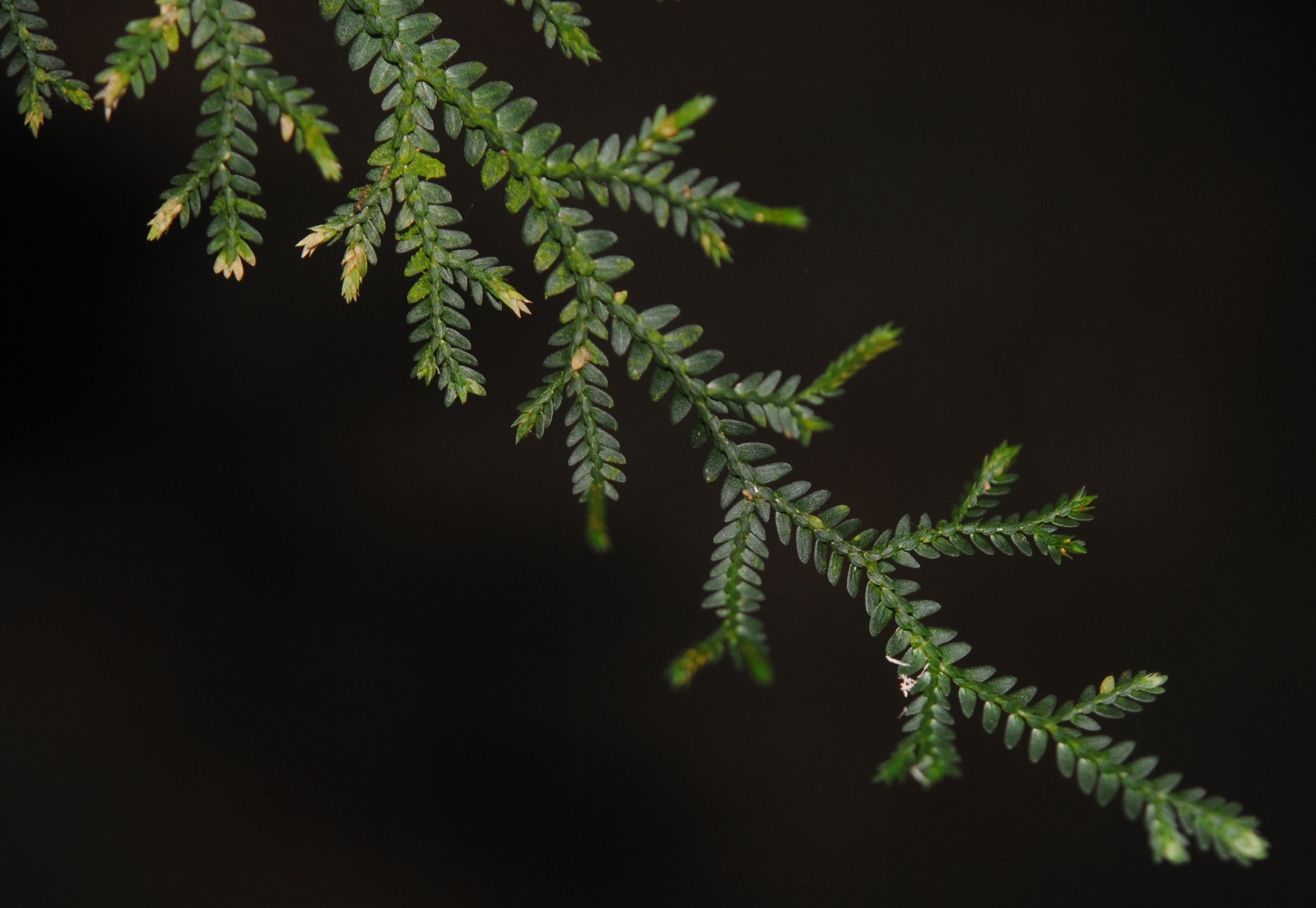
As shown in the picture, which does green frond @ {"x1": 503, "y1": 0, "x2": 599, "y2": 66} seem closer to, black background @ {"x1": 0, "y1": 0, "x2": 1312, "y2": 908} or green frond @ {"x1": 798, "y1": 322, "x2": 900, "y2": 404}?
green frond @ {"x1": 798, "y1": 322, "x2": 900, "y2": 404}

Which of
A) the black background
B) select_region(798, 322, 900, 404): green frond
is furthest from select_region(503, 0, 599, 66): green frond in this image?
the black background

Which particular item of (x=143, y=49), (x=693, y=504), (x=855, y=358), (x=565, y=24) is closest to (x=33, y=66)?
(x=143, y=49)

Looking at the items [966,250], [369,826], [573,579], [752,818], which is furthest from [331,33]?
[752,818]

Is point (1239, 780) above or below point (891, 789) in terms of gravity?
Answer: above

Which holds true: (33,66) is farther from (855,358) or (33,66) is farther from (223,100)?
(855,358)

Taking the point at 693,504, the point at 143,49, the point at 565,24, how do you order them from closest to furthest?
the point at 143,49 < the point at 565,24 < the point at 693,504

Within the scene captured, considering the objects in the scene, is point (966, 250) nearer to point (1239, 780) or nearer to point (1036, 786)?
point (1036, 786)

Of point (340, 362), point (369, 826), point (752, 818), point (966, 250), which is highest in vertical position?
point (966, 250)
